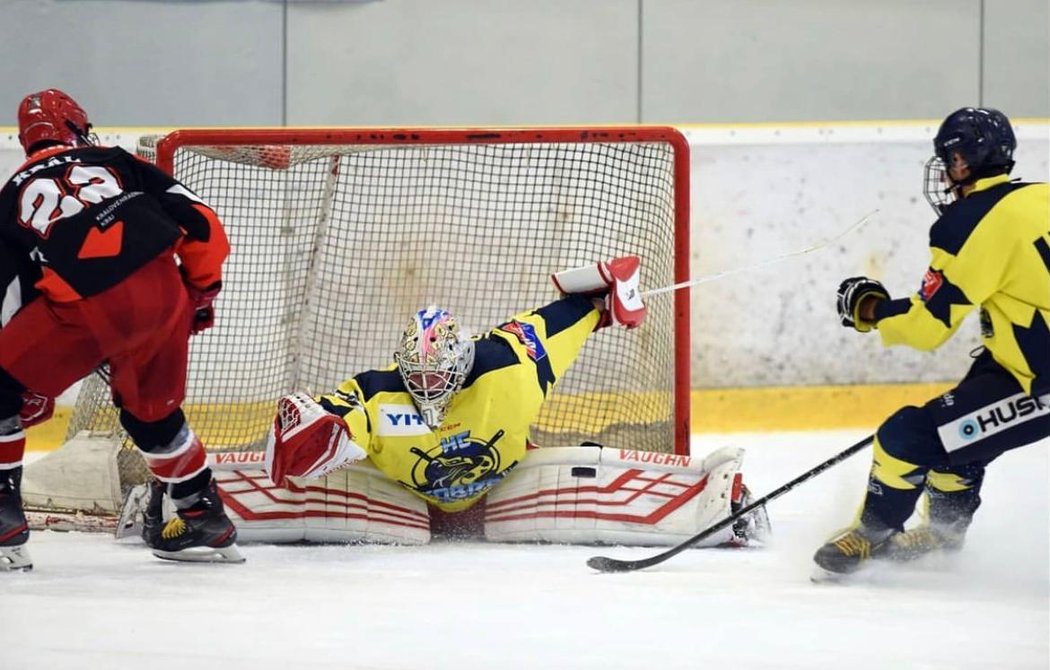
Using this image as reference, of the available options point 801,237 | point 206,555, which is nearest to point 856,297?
point 206,555

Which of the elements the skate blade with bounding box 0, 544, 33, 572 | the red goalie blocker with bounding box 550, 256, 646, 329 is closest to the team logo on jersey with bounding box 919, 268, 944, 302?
the red goalie blocker with bounding box 550, 256, 646, 329

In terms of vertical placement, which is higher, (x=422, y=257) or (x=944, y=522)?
(x=422, y=257)

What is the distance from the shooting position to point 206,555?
370 cm

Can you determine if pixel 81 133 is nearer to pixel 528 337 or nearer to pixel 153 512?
pixel 153 512

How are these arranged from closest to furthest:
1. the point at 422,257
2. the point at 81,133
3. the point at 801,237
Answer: the point at 81,133 < the point at 422,257 < the point at 801,237

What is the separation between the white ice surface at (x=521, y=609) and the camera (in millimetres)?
2713

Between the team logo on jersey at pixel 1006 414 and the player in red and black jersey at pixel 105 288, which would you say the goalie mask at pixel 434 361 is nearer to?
the player in red and black jersey at pixel 105 288

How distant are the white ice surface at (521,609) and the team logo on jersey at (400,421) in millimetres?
302

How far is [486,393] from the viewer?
12.4ft

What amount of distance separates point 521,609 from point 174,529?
39.5 inches

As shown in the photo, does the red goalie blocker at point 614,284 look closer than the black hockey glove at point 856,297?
No

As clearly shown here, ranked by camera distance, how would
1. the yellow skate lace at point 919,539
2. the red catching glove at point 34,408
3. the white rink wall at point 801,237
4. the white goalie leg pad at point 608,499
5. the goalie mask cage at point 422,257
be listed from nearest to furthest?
the red catching glove at point 34,408, the yellow skate lace at point 919,539, the white goalie leg pad at point 608,499, the goalie mask cage at point 422,257, the white rink wall at point 801,237

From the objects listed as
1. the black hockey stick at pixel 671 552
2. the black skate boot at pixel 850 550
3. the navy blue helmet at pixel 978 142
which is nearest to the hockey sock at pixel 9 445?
the black hockey stick at pixel 671 552

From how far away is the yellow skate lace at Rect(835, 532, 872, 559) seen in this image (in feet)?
11.2
